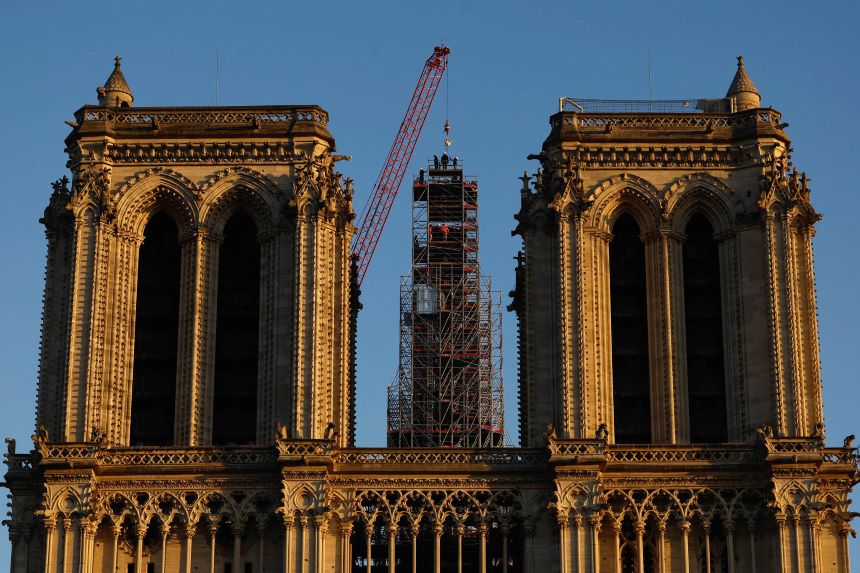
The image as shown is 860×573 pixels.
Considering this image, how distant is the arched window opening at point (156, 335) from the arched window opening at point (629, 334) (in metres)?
14.3

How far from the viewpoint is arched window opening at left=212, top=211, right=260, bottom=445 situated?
3014 inches

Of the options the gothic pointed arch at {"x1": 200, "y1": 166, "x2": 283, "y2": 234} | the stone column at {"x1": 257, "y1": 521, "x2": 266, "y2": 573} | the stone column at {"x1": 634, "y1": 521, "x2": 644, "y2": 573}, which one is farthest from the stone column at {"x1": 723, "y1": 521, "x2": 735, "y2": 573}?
the gothic pointed arch at {"x1": 200, "y1": 166, "x2": 283, "y2": 234}

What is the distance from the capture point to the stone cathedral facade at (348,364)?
73.0 m

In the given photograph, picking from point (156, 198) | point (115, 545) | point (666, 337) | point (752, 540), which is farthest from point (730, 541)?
point (156, 198)

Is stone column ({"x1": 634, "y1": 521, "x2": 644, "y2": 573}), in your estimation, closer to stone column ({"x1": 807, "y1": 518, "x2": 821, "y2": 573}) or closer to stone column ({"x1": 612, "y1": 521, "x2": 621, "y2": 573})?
stone column ({"x1": 612, "y1": 521, "x2": 621, "y2": 573})

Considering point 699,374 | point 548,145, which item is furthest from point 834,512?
point 548,145

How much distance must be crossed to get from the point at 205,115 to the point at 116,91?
12.2ft

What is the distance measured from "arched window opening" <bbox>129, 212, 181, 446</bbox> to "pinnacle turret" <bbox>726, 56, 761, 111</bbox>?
19612mm

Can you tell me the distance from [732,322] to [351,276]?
60.0 ft

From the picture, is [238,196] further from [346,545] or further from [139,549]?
[346,545]

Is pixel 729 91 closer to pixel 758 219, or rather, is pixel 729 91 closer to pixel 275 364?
pixel 758 219

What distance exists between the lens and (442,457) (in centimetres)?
7425

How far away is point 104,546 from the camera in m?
73.2

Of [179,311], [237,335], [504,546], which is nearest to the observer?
[504,546]
